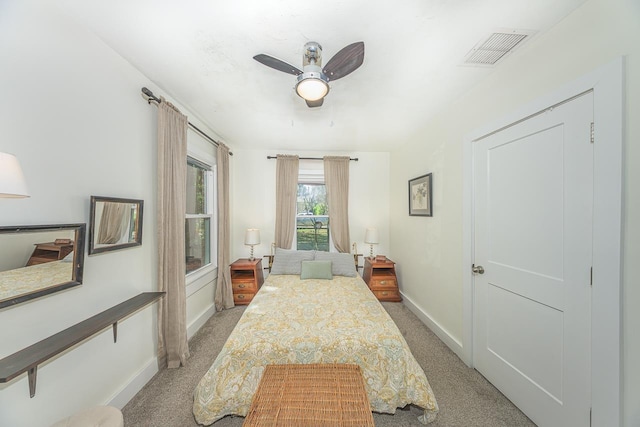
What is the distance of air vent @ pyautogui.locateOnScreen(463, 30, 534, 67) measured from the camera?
1.37 metres

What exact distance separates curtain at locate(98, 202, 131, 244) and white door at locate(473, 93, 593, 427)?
289cm

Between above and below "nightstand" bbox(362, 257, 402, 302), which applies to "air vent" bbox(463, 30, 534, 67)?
above

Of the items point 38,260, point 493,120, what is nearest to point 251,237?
point 38,260

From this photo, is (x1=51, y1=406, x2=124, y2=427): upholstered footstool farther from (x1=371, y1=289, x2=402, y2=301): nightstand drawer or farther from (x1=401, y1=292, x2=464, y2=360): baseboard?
(x1=371, y1=289, x2=402, y2=301): nightstand drawer

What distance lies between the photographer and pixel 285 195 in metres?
3.67

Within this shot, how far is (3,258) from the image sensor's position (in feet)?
3.17

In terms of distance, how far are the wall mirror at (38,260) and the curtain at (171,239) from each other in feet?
2.02

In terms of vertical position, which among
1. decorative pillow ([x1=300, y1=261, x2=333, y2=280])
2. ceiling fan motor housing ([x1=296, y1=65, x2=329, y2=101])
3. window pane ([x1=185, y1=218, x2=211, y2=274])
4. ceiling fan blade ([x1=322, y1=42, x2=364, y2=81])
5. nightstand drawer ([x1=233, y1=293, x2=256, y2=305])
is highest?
ceiling fan blade ([x1=322, y1=42, x2=364, y2=81])

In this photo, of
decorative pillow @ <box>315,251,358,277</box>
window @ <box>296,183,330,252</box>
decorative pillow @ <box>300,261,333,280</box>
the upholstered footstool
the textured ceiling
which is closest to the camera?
the upholstered footstool

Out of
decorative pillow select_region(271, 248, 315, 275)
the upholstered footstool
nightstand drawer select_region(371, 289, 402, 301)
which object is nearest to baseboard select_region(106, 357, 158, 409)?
the upholstered footstool

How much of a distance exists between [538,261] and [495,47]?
4.87ft

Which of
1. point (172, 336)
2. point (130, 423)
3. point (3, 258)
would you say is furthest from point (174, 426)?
point (3, 258)

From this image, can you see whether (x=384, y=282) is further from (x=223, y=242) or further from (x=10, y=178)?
(x=10, y=178)

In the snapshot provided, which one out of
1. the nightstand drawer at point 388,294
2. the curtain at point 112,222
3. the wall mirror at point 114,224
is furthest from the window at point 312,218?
the curtain at point 112,222
